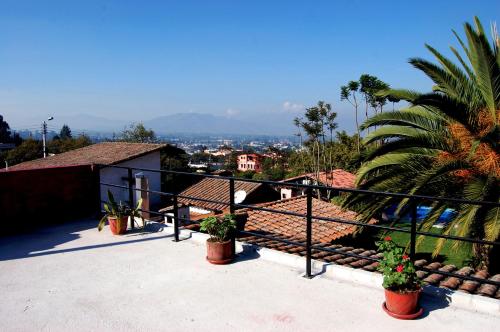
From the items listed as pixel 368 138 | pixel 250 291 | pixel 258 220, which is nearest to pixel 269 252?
pixel 250 291

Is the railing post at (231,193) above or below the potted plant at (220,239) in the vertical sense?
above

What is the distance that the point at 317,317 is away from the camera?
3047mm

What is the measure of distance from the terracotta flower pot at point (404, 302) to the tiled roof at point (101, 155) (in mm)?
18493

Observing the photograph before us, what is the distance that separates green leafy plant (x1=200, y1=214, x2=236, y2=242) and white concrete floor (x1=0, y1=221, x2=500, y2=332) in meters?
0.31

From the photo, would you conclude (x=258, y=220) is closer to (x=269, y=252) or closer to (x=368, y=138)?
(x=368, y=138)

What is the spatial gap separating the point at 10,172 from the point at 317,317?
4.89m

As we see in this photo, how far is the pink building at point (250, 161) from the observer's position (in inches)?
2886

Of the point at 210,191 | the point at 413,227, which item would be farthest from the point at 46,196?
the point at 210,191

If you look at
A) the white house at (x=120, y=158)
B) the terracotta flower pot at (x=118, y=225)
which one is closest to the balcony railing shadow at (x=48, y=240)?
the terracotta flower pot at (x=118, y=225)

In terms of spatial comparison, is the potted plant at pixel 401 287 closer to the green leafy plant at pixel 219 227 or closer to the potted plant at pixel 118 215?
the green leafy plant at pixel 219 227

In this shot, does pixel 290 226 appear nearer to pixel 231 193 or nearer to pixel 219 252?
pixel 231 193

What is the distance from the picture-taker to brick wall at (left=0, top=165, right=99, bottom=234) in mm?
5734

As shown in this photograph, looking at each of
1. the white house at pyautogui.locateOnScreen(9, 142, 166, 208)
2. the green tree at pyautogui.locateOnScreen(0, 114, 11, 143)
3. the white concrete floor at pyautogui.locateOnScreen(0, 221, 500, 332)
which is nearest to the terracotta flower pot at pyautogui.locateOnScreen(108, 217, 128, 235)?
the white concrete floor at pyautogui.locateOnScreen(0, 221, 500, 332)

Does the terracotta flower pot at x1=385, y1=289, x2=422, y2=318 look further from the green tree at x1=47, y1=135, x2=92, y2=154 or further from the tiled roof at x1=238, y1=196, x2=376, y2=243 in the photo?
the green tree at x1=47, y1=135, x2=92, y2=154
